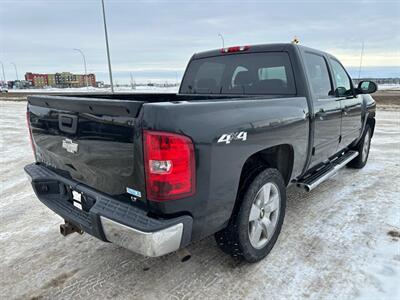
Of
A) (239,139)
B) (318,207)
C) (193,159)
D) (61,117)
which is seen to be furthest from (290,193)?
(61,117)

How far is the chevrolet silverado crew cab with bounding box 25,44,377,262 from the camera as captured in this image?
196 centimetres

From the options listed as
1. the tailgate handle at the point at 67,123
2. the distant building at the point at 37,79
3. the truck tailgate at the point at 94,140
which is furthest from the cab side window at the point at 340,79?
the distant building at the point at 37,79

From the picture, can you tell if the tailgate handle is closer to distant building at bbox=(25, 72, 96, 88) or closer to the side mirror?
the side mirror

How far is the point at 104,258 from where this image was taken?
9.61 feet

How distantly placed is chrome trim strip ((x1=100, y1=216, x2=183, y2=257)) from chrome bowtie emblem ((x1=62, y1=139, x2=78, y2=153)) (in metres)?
0.63

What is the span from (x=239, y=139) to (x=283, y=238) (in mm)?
1436

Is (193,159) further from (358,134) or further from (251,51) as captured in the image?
(358,134)

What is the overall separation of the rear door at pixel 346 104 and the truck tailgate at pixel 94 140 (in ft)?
10.2

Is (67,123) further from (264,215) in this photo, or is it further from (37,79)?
(37,79)

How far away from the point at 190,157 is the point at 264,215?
1.17m

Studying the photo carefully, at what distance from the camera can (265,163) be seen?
→ 2.91 m

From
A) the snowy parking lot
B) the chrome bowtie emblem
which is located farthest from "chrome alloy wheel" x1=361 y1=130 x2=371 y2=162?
the chrome bowtie emblem

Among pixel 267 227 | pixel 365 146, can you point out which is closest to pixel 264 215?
pixel 267 227

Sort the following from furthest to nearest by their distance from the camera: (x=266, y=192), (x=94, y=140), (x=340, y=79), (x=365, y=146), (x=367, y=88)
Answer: (x=365, y=146) < (x=367, y=88) < (x=340, y=79) < (x=266, y=192) < (x=94, y=140)
